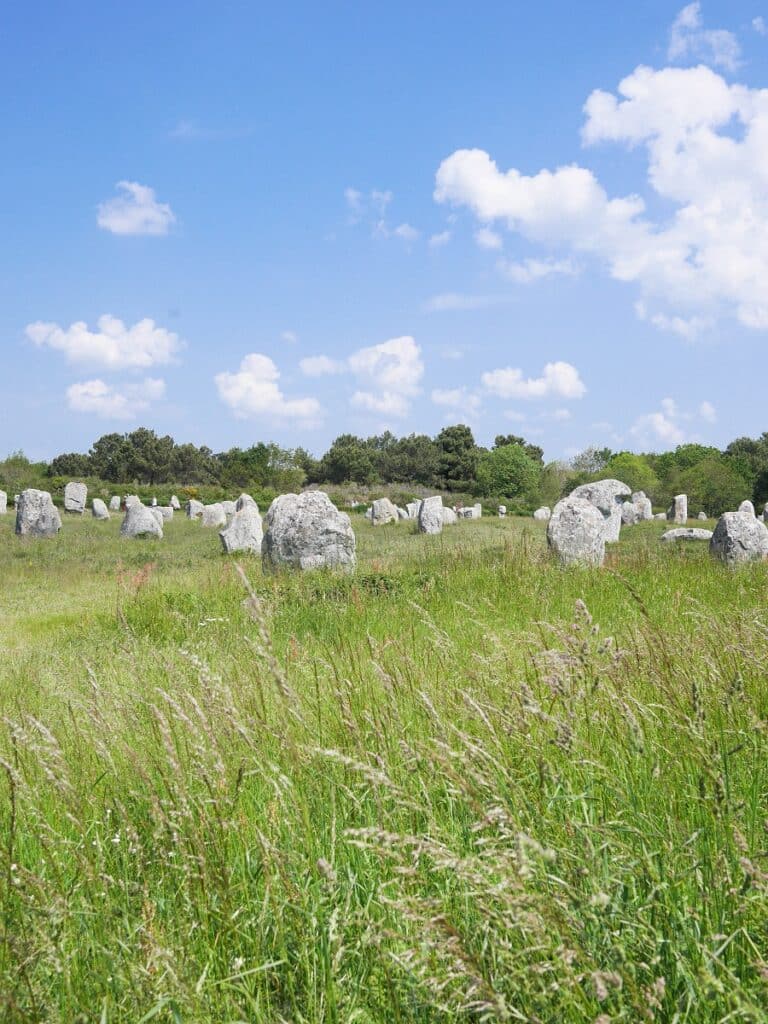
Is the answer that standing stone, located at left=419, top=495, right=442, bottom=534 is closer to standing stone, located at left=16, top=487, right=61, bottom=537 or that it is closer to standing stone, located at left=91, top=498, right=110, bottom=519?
standing stone, located at left=16, top=487, right=61, bottom=537

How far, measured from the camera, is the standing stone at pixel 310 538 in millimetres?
14344

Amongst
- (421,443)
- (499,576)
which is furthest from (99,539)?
(421,443)

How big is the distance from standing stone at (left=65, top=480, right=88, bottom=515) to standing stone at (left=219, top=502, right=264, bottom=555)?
58.3 ft

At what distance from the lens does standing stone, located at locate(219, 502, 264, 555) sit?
21109mm

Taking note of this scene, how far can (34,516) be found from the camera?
25.9m

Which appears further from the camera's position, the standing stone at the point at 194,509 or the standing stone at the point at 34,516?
the standing stone at the point at 194,509

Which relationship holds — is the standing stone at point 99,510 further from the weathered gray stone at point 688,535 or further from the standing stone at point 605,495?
the weathered gray stone at point 688,535

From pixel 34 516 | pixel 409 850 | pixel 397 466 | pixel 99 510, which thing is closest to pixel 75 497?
pixel 99 510

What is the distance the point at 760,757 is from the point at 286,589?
26.9 ft

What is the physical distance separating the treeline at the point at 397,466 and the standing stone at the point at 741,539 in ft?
108

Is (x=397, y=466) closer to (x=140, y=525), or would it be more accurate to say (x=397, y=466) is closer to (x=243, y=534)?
(x=140, y=525)

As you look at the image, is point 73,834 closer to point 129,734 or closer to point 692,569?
point 129,734

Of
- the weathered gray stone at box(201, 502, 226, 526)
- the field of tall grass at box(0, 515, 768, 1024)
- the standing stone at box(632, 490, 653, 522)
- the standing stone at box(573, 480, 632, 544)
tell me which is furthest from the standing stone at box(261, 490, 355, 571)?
the standing stone at box(632, 490, 653, 522)

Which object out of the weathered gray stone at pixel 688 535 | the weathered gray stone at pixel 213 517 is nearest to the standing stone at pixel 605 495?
the weathered gray stone at pixel 688 535
